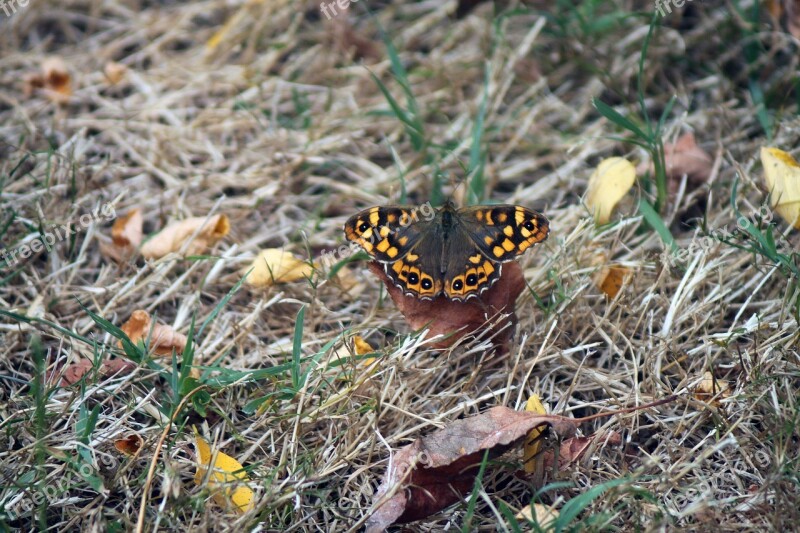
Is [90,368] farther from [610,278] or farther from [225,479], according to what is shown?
[610,278]

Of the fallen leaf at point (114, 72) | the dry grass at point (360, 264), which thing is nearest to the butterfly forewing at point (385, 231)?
the dry grass at point (360, 264)

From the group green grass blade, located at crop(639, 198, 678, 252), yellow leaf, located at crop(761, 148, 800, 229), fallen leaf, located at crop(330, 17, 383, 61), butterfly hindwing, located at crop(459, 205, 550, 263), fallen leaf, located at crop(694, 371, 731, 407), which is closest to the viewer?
fallen leaf, located at crop(694, 371, 731, 407)

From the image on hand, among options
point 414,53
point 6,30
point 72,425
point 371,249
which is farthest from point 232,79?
point 72,425

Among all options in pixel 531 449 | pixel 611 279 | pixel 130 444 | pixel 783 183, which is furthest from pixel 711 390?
pixel 130 444

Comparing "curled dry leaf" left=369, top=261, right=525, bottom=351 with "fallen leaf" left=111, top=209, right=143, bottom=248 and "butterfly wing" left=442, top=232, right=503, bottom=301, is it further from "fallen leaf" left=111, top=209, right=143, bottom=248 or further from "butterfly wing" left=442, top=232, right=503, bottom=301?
"fallen leaf" left=111, top=209, right=143, bottom=248

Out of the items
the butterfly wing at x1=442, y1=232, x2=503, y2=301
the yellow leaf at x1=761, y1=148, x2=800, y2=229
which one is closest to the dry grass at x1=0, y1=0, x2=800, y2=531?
the yellow leaf at x1=761, y1=148, x2=800, y2=229
